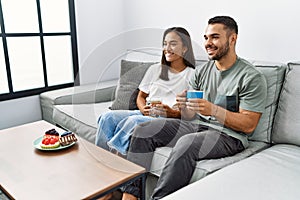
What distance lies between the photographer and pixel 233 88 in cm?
147

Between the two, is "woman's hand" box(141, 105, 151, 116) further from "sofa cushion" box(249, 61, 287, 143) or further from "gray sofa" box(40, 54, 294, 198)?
"sofa cushion" box(249, 61, 287, 143)

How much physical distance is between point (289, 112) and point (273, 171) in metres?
0.44

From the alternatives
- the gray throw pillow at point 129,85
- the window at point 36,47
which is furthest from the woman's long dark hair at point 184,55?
the window at point 36,47

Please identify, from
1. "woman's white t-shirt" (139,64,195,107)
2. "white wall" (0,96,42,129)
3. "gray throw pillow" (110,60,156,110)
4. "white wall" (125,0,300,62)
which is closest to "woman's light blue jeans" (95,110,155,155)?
"woman's white t-shirt" (139,64,195,107)

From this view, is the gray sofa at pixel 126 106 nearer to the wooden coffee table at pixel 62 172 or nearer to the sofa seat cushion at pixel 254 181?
the sofa seat cushion at pixel 254 181

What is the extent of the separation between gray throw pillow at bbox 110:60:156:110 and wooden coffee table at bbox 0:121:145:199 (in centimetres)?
60

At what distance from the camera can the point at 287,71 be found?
5.10ft

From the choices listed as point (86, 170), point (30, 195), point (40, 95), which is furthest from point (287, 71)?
point (40, 95)

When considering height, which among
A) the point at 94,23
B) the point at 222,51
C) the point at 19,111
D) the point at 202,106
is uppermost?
the point at 94,23

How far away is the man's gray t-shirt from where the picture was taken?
141cm

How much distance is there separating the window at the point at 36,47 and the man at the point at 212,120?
1.55 m

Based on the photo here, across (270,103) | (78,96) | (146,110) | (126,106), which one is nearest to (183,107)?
(146,110)

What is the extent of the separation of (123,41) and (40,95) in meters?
1.27

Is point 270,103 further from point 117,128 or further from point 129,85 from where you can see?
point 129,85
